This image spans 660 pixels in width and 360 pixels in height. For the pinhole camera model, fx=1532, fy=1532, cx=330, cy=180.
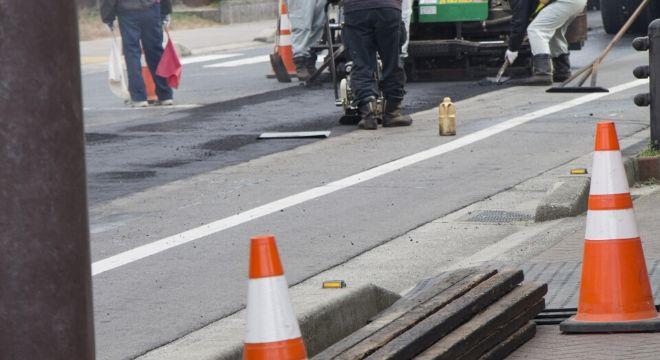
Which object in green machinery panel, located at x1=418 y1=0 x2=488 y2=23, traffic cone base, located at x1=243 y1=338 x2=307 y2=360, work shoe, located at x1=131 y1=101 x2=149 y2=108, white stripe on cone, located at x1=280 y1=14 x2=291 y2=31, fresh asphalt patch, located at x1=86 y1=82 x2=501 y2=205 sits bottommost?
work shoe, located at x1=131 y1=101 x2=149 y2=108

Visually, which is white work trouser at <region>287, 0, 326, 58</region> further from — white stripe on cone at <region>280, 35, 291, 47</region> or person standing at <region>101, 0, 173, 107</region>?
person standing at <region>101, 0, 173, 107</region>

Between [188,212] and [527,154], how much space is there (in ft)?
9.96

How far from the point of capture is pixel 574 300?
6207 millimetres

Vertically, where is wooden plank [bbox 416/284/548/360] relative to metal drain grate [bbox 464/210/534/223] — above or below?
above

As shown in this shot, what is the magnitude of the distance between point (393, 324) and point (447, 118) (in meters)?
7.49

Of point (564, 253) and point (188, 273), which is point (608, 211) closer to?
point (564, 253)

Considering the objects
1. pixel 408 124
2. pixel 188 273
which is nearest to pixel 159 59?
pixel 408 124

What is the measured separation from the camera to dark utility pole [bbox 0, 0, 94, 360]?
3512 mm

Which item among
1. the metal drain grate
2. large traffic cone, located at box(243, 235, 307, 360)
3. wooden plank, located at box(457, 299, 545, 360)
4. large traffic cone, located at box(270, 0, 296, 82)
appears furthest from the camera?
large traffic cone, located at box(270, 0, 296, 82)

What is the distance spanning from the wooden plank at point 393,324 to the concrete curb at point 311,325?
1.21ft

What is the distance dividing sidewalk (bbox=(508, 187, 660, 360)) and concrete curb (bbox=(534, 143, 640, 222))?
0.11m

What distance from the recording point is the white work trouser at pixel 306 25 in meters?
18.5

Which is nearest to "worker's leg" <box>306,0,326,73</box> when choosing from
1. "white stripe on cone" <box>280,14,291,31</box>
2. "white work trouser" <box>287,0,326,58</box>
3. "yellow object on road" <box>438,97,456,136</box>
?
"white work trouser" <box>287,0,326,58</box>

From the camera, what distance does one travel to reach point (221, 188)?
419 inches
